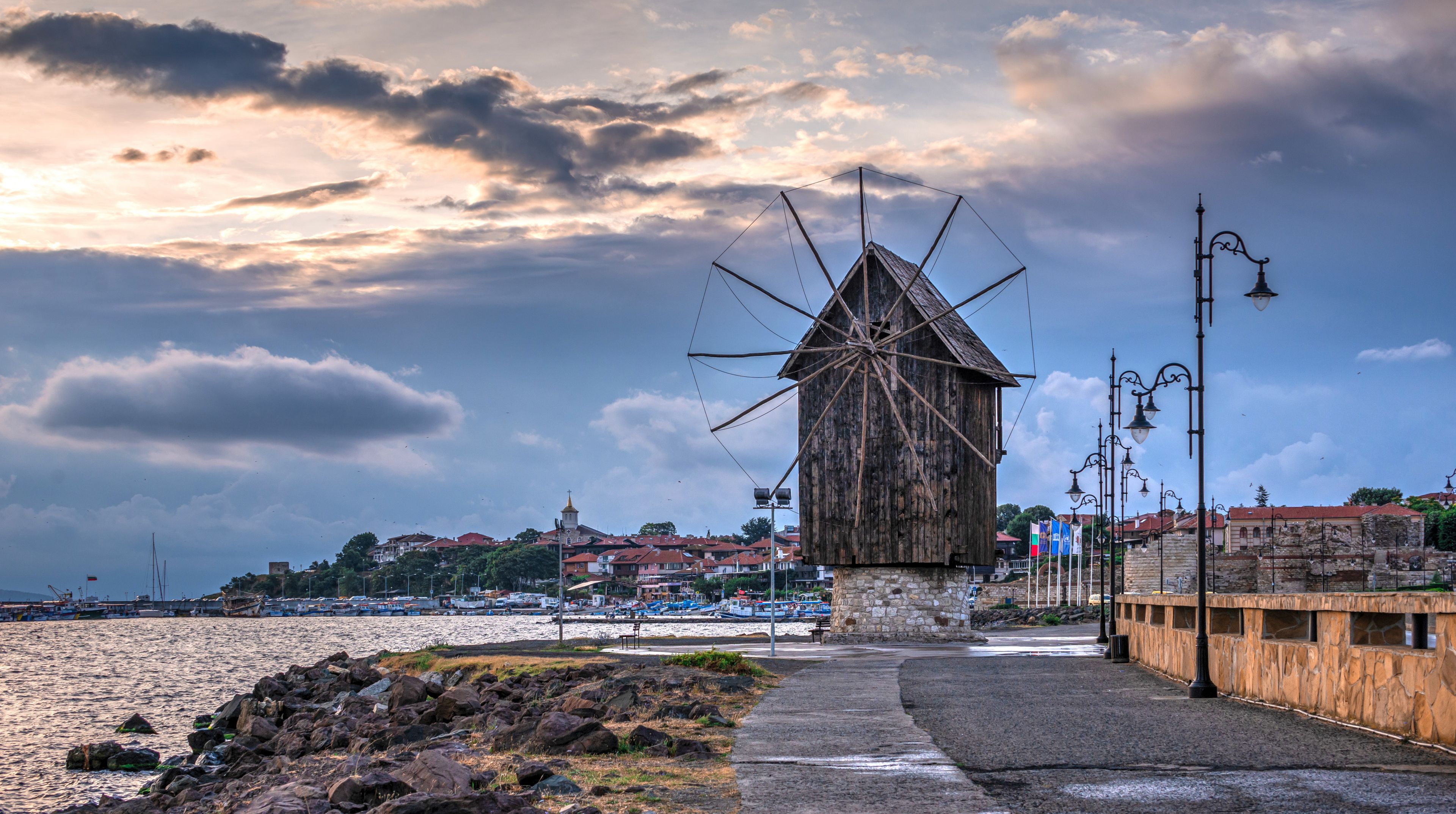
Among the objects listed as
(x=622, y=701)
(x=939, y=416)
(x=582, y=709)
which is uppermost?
(x=939, y=416)

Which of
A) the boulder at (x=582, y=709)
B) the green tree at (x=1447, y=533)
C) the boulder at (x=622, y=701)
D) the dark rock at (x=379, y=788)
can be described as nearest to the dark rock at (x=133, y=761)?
the boulder at (x=622, y=701)

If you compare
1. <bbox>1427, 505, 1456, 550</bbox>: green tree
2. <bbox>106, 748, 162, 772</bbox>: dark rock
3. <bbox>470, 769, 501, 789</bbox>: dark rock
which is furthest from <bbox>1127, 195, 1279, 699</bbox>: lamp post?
<bbox>1427, 505, 1456, 550</bbox>: green tree

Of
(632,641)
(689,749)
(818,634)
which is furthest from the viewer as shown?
(632,641)

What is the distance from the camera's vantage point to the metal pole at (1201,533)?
18.2 metres

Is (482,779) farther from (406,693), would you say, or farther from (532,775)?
(406,693)

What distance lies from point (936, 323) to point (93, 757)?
1081 inches

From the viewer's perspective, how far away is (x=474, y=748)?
14.4 metres

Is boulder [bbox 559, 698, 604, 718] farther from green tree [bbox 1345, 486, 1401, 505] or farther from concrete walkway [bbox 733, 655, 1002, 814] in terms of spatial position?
green tree [bbox 1345, 486, 1401, 505]

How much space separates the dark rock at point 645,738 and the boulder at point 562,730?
41cm

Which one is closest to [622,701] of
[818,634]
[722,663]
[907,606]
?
[722,663]

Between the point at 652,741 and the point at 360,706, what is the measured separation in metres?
16.6

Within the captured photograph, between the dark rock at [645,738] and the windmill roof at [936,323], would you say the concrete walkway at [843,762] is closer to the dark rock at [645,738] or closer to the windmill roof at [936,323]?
the dark rock at [645,738]

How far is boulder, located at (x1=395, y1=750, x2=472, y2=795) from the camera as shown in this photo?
10.4m

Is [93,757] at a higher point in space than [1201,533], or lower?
lower
